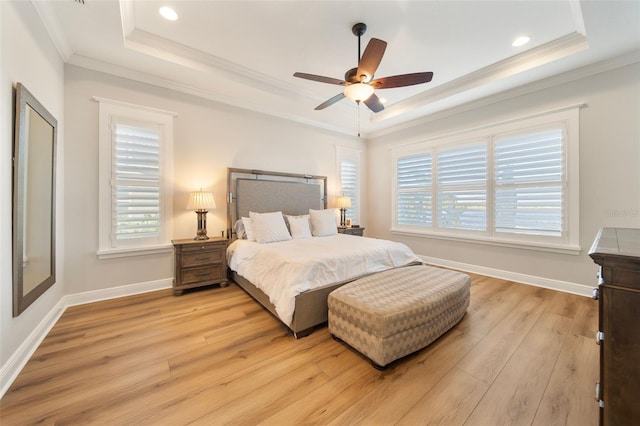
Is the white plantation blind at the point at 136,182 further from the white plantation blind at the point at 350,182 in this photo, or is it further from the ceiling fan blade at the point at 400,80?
the white plantation blind at the point at 350,182

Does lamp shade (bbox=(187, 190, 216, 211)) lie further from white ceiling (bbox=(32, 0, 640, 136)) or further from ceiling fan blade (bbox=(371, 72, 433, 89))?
ceiling fan blade (bbox=(371, 72, 433, 89))

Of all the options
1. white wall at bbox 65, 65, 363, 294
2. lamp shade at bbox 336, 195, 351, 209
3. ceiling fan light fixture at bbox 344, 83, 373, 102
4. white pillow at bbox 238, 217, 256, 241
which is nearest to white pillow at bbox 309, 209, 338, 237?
lamp shade at bbox 336, 195, 351, 209

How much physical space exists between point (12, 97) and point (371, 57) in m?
2.68

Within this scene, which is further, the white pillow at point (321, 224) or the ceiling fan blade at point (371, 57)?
the white pillow at point (321, 224)

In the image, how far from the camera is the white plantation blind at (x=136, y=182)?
Result: 3057 millimetres

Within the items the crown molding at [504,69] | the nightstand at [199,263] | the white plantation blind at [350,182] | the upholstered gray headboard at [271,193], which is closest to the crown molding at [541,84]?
the crown molding at [504,69]

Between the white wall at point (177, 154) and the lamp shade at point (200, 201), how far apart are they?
1.00ft

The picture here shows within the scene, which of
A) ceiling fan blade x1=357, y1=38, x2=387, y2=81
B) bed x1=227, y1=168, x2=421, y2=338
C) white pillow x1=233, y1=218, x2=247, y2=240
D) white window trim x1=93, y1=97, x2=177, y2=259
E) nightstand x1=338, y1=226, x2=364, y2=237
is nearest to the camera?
ceiling fan blade x1=357, y1=38, x2=387, y2=81

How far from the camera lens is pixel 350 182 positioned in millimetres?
5602

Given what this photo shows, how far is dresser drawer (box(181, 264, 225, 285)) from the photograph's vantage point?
3.17 metres

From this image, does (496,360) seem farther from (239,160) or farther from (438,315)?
(239,160)

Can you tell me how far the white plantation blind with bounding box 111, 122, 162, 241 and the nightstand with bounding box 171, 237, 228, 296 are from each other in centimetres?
50

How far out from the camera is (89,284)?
293 cm

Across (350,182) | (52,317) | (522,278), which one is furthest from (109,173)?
(522,278)
